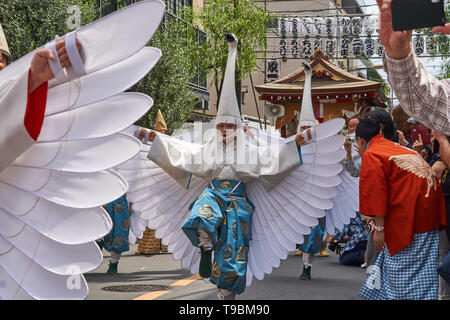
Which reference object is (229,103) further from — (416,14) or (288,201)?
(416,14)

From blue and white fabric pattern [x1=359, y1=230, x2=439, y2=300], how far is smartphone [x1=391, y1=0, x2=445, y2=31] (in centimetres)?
271

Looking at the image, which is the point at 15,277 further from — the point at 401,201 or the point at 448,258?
the point at 401,201

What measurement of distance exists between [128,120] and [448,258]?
2193 mm

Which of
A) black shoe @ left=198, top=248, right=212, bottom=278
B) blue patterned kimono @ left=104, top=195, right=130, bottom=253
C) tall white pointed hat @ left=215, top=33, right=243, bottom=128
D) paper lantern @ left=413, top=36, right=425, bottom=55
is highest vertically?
tall white pointed hat @ left=215, top=33, right=243, bottom=128

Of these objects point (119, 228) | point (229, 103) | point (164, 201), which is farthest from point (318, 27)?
point (229, 103)

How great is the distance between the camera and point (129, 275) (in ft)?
26.8

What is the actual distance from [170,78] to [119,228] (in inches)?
427

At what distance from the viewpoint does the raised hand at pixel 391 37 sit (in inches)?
83.5

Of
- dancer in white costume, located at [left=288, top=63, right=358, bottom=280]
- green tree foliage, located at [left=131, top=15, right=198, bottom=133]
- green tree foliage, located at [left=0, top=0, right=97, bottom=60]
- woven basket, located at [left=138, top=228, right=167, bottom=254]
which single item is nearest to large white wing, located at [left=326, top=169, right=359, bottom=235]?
dancer in white costume, located at [left=288, top=63, right=358, bottom=280]

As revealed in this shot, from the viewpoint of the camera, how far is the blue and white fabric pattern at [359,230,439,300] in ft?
14.4

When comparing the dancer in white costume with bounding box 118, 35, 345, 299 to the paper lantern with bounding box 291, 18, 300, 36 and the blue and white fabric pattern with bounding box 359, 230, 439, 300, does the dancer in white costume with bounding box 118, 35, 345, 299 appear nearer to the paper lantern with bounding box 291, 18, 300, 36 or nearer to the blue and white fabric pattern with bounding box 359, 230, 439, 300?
the blue and white fabric pattern with bounding box 359, 230, 439, 300

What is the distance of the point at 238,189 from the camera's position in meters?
5.51

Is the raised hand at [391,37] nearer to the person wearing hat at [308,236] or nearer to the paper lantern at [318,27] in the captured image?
the person wearing hat at [308,236]

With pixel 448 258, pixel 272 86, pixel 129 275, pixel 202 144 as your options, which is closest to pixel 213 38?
pixel 272 86
